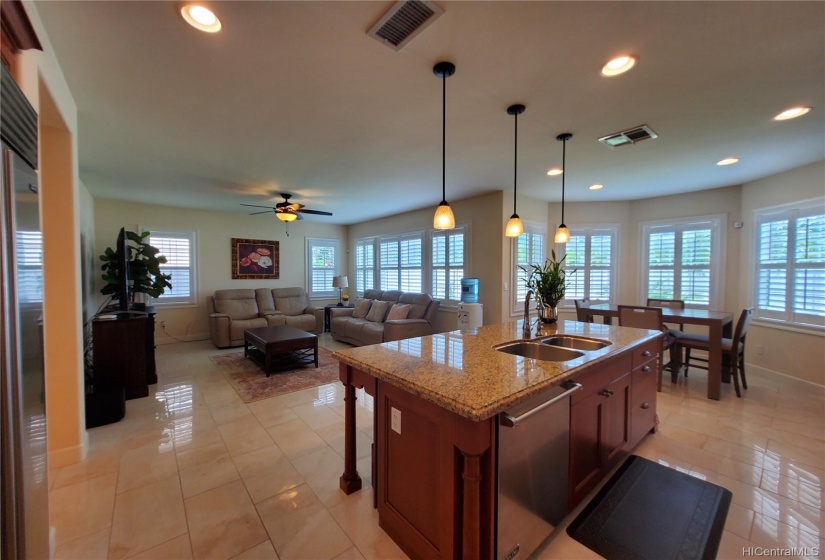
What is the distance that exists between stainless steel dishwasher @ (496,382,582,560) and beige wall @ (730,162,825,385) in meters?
4.30

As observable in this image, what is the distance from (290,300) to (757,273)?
772 centimetres

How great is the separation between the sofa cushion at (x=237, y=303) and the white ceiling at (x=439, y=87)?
2.73 meters

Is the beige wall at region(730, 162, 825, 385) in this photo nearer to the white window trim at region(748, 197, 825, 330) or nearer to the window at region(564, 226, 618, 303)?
the white window trim at region(748, 197, 825, 330)

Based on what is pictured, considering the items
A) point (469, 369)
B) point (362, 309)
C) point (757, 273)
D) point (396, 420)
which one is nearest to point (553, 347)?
point (469, 369)

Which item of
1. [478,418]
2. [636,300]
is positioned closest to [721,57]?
[478,418]

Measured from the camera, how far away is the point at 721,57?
5.96 ft

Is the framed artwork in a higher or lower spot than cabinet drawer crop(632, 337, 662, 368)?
higher

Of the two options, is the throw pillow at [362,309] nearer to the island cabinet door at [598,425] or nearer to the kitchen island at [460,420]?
the kitchen island at [460,420]

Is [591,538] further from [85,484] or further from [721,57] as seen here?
[85,484]

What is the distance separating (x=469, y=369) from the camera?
1.59 meters

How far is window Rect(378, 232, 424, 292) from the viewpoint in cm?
642

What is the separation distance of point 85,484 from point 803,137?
249 inches

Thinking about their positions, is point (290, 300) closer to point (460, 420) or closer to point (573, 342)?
point (573, 342)

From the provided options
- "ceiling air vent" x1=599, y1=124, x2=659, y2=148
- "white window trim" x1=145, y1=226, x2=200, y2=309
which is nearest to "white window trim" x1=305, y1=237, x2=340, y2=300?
"white window trim" x1=145, y1=226, x2=200, y2=309
